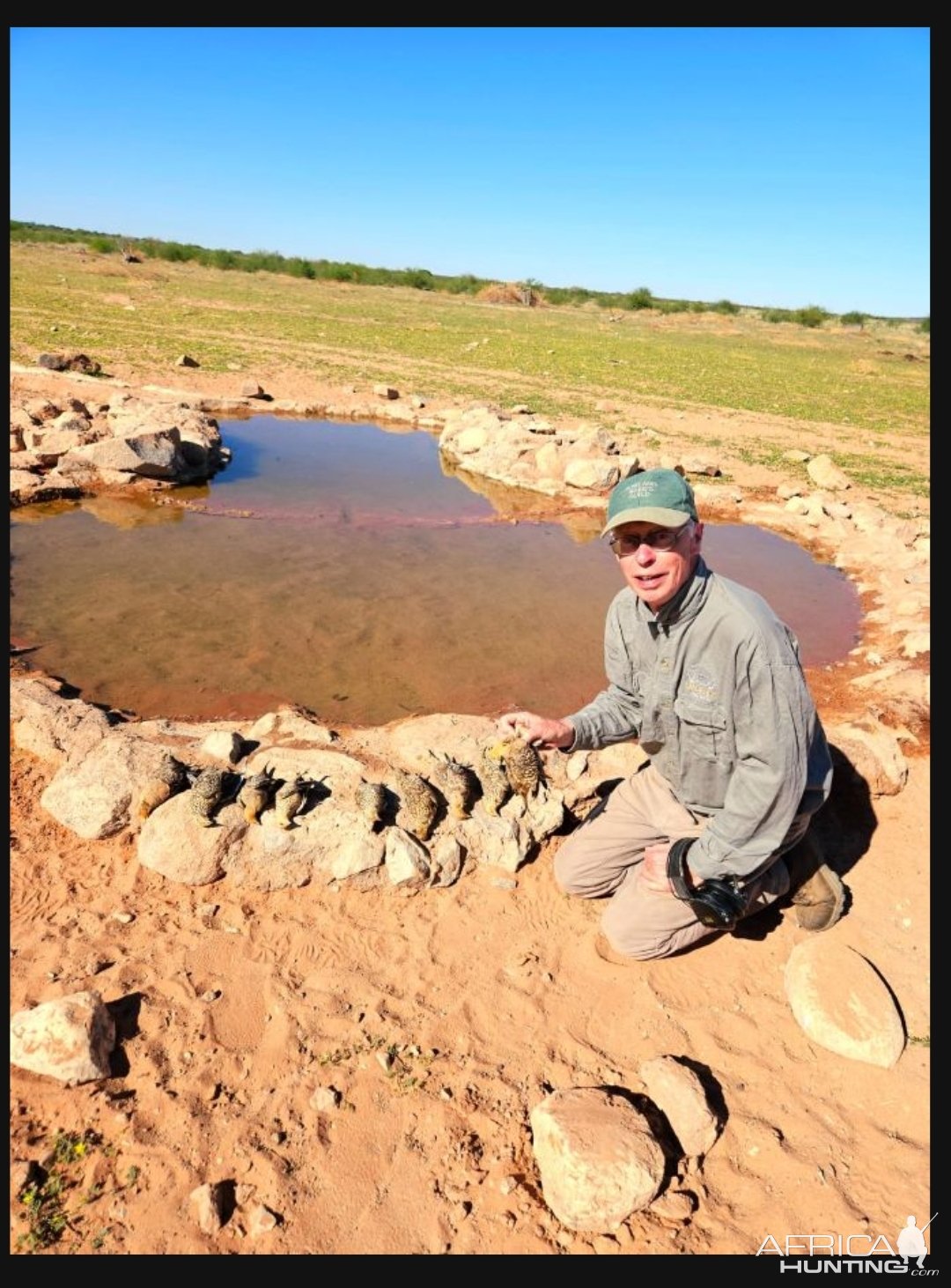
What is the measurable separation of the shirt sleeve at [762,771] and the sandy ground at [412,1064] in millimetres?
897

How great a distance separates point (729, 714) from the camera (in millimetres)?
3309

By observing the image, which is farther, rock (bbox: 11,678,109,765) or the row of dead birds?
rock (bbox: 11,678,109,765)

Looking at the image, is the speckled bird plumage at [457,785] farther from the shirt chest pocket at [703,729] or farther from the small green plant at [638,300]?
the small green plant at [638,300]

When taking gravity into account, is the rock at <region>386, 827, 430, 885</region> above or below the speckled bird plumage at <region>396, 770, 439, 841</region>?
below

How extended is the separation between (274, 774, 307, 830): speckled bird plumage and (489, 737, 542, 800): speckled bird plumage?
119cm

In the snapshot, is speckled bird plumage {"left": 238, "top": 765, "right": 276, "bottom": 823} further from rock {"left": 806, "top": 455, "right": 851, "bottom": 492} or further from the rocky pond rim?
rock {"left": 806, "top": 455, "right": 851, "bottom": 492}

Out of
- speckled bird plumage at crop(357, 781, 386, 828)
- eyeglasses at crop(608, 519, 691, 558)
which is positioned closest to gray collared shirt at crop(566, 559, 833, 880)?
eyeglasses at crop(608, 519, 691, 558)

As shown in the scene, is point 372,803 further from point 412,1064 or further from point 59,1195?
point 59,1195

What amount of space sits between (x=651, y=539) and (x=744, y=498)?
429 inches

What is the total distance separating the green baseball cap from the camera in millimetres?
3002

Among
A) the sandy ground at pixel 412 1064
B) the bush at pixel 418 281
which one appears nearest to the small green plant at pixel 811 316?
the bush at pixel 418 281

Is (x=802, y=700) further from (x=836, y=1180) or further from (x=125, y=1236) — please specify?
(x=125, y=1236)

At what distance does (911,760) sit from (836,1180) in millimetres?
3327

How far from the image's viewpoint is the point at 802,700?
10.3 feet
